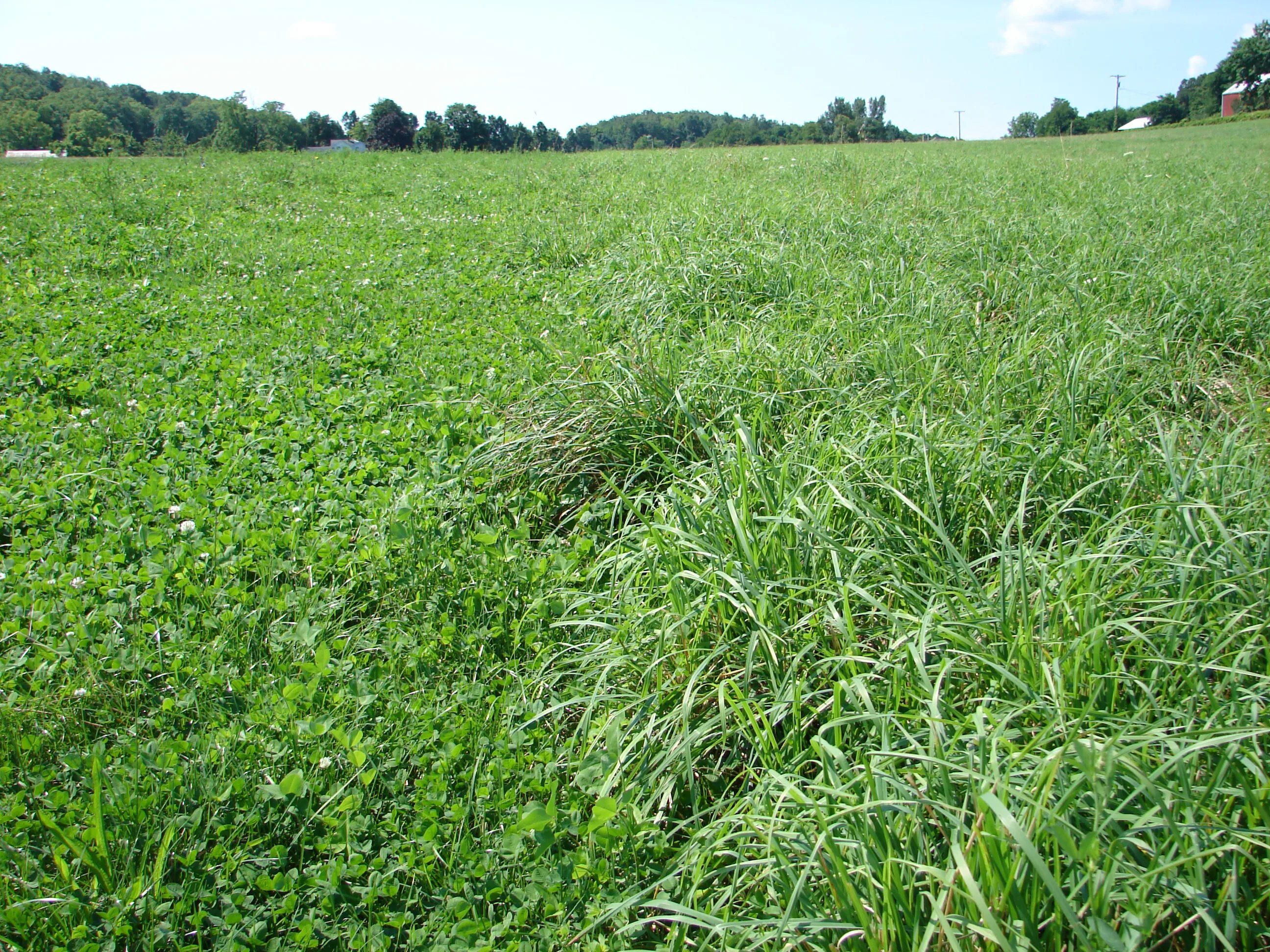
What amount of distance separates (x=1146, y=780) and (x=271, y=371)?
4.94 metres

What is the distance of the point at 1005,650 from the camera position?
1977 mm

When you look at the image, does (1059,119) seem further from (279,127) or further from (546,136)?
(279,127)

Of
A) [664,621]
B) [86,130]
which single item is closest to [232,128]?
[86,130]

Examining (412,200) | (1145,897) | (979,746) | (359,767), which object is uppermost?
(412,200)

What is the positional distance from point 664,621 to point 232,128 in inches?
1322

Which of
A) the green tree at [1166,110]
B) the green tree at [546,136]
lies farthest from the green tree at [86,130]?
the green tree at [1166,110]

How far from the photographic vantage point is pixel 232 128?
93.4ft

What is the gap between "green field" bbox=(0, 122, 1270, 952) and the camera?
5.17ft

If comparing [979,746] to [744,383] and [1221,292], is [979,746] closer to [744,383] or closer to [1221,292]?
[744,383]

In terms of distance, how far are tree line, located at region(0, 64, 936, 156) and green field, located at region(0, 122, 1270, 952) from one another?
15409mm

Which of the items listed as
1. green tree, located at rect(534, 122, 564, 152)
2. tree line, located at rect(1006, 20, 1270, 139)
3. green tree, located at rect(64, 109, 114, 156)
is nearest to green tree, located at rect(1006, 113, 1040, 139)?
tree line, located at rect(1006, 20, 1270, 139)

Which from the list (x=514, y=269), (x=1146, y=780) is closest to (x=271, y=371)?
(x=514, y=269)

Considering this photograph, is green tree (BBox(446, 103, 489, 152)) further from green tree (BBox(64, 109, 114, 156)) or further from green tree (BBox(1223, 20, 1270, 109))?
green tree (BBox(1223, 20, 1270, 109))

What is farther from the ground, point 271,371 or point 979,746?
point 271,371
